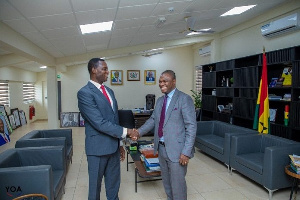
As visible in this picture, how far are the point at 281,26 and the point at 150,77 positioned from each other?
5.29 m

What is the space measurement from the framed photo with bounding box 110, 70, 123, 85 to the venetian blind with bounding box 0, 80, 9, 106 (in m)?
3.82

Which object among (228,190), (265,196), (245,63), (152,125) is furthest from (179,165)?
(245,63)

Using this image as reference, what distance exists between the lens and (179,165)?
2.24m

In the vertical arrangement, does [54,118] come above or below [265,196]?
above

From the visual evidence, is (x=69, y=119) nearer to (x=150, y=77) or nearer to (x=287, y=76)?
(x=150, y=77)

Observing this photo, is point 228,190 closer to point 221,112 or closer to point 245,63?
point 221,112

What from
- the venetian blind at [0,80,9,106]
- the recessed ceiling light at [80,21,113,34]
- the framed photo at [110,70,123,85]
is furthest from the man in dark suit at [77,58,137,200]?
the venetian blind at [0,80,9,106]

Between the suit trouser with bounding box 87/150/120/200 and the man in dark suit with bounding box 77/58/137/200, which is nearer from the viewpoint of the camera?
the man in dark suit with bounding box 77/58/137/200

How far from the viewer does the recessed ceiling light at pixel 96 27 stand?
3.71 meters

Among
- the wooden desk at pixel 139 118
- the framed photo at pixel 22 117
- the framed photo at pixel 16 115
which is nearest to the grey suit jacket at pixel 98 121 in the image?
the wooden desk at pixel 139 118

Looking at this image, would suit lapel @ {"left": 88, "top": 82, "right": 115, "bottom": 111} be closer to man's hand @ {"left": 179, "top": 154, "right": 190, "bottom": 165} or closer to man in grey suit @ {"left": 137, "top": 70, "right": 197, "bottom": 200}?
man in grey suit @ {"left": 137, "top": 70, "right": 197, "bottom": 200}

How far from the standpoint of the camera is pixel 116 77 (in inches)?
337

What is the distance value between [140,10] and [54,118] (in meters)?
4.84

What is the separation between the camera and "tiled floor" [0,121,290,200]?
307cm
